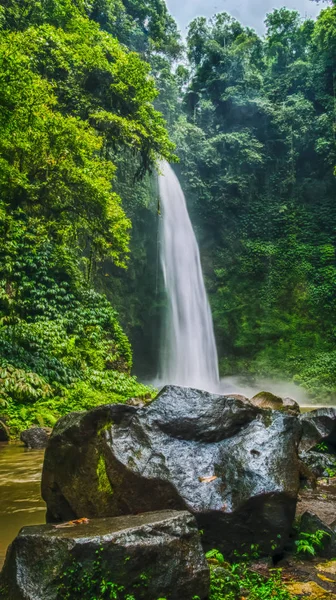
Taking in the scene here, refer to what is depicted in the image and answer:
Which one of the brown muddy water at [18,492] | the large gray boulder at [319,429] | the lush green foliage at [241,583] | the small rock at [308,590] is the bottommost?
the brown muddy water at [18,492]

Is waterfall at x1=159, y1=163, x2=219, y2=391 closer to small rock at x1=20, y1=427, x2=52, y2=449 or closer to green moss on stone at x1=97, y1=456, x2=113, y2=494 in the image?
small rock at x1=20, y1=427, x2=52, y2=449

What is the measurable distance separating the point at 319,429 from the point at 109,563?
4.14 m

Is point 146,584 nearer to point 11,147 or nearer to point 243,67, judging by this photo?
point 11,147

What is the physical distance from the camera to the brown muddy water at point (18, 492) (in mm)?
3149

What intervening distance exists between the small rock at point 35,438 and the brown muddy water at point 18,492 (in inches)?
6.6

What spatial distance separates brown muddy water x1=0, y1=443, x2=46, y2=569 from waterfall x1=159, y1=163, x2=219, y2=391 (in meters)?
13.9

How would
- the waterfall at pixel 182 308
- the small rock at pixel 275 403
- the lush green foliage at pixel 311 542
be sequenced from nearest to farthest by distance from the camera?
the lush green foliage at pixel 311 542, the small rock at pixel 275 403, the waterfall at pixel 182 308

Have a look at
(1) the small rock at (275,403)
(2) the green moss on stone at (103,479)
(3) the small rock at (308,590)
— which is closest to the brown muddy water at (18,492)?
(2) the green moss on stone at (103,479)

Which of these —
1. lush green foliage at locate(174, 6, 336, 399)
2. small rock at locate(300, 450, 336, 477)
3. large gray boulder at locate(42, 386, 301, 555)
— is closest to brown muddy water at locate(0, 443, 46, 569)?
large gray boulder at locate(42, 386, 301, 555)

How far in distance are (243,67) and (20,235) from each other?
67.9ft

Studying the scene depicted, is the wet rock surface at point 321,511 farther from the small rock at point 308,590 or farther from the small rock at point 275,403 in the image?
the small rock at point 275,403

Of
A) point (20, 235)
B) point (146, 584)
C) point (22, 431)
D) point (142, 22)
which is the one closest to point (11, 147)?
point (20, 235)

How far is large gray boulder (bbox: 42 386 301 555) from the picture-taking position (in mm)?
2615

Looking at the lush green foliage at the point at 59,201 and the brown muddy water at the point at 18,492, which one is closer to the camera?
the brown muddy water at the point at 18,492
